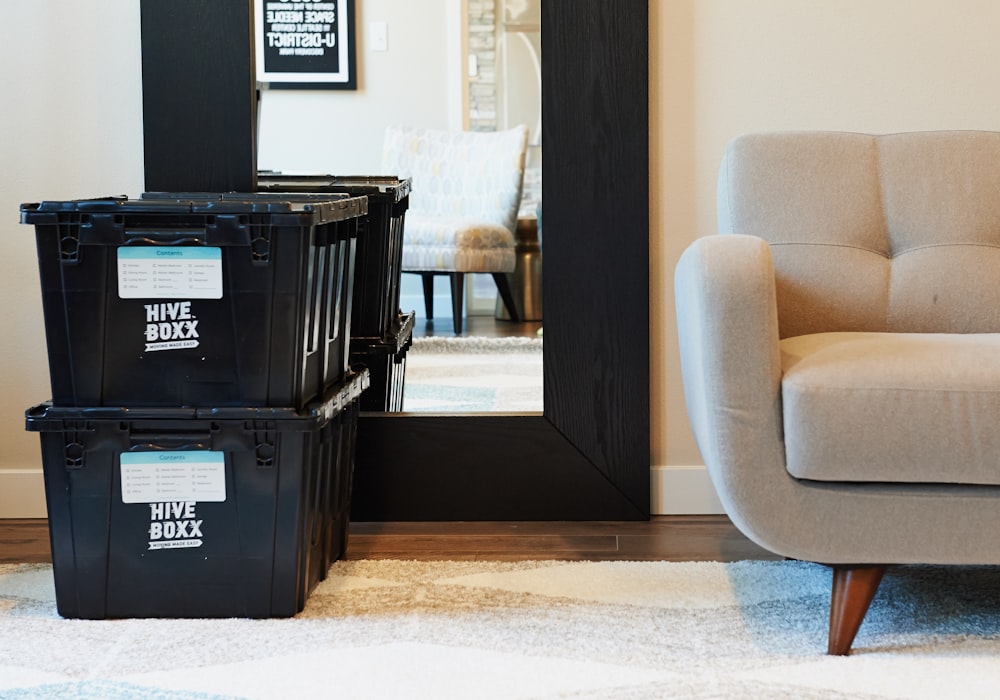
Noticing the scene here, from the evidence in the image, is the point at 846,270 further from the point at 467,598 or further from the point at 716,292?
the point at 467,598

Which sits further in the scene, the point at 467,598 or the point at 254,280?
the point at 467,598

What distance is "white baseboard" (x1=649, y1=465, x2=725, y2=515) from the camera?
8.00ft

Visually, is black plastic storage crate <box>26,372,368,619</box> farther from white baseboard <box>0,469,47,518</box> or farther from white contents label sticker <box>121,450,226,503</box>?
white baseboard <box>0,469,47,518</box>

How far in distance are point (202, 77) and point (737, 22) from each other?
1126 mm

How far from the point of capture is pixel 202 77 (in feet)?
7.47

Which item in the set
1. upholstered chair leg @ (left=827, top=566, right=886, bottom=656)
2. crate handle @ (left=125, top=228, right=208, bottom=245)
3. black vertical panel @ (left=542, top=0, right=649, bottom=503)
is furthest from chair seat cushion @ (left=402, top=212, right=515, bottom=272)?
upholstered chair leg @ (left=827, top=566, right=886, bottom=656)

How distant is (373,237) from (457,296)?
0.23m

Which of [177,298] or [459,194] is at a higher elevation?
[459,194]

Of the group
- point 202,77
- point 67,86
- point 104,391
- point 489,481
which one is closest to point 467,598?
point 489,481

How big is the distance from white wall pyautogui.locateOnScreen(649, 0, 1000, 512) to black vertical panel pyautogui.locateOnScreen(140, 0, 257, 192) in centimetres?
86

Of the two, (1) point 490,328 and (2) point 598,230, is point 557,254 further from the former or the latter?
(1) point 490,328

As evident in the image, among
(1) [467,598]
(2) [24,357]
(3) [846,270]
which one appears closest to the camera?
(1) [467,598]

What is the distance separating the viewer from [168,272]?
1736mm

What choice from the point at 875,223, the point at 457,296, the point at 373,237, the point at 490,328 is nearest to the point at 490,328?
the point at 490,328
